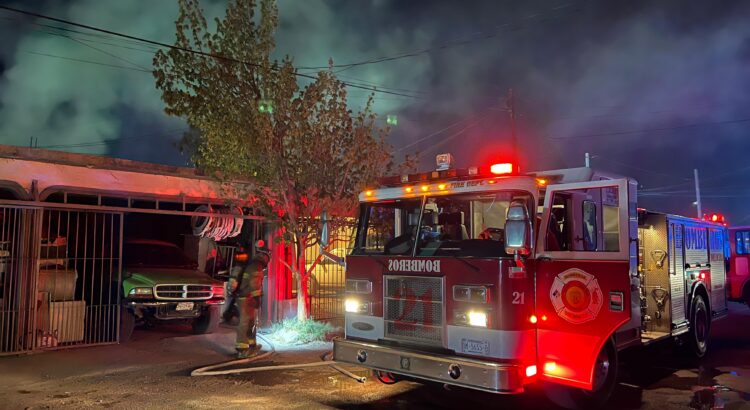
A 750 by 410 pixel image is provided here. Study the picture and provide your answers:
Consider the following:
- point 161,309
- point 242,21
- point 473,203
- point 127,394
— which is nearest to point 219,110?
point 242,21

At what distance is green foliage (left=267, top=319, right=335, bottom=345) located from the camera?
10.4m

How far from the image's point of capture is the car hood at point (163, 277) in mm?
10547

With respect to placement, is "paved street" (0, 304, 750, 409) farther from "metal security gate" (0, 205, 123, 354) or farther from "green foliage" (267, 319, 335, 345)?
"green foliage" (267, 319, 335, 345)

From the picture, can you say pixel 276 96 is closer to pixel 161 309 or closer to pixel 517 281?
pixel 161 309

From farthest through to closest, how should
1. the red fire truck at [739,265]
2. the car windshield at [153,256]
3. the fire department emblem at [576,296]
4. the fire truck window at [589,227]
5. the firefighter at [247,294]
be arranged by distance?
the red fire truck at [739,265] < the car windshield at [153,256] < the firefighter at [247,294] < the fire truck window at [589,227] < the fire department emblem at [576,296]

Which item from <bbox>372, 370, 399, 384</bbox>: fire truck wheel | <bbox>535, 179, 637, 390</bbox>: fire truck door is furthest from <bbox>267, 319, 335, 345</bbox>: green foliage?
<bbox>535, 179, 637, 390</bbox>: fire truck door

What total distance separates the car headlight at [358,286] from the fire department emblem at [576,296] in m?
1.96

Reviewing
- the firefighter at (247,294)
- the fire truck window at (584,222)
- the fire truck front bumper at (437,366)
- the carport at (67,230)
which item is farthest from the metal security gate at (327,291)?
the fire truck window at (584,222)

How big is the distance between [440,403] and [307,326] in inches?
184

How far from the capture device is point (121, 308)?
10.4 meters

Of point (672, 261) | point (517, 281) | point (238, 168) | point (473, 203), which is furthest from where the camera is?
point (238, 168)

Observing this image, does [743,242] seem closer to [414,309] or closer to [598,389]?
[598,389]

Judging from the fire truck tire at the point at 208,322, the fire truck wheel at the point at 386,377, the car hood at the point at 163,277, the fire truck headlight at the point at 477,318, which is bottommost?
the fire truck wheel at the point at 386,377

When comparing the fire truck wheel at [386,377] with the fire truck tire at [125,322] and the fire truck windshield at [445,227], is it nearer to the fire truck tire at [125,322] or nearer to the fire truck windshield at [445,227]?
the fire truck windshield at [445,227]
